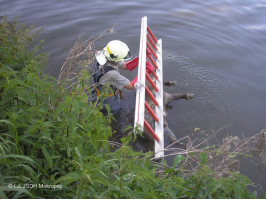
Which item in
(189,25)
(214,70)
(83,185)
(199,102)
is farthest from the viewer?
(189,25)

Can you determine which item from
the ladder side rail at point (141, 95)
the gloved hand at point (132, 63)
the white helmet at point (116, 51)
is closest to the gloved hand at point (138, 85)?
the ladder side rail at point (141, 95)

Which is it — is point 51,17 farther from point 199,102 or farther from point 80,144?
point 80,144

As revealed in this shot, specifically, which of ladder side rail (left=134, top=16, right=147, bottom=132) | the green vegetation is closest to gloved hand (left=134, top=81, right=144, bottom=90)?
ladder side rail (left=134, top=16, right=147, bottom=132)

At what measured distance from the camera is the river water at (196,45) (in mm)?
5238

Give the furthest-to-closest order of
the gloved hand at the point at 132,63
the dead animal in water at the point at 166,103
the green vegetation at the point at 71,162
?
1. the gloved hand at the point at 132,63
2. the dead animal in water at the point at 166,103
3. the green vegetation at the point at 71,162

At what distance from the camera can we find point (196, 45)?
7.48 meters

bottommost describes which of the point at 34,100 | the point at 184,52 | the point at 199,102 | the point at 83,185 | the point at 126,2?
the point at 199,102

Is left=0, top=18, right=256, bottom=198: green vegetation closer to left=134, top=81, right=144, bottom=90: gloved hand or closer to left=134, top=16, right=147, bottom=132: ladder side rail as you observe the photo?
left=134, top=16, right=147, bottom=132: ladder side rail

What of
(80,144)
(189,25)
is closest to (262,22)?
(189,25)

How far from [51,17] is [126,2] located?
2839 mm

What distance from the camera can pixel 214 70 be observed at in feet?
21.6

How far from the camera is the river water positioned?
524 cm

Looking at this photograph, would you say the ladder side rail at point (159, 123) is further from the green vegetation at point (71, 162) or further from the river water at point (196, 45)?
the green vegetation at point (71, 162)

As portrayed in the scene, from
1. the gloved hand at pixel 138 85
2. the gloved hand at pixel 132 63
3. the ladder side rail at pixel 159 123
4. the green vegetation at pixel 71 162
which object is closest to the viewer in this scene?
the green vegetation at pixel 71 162
